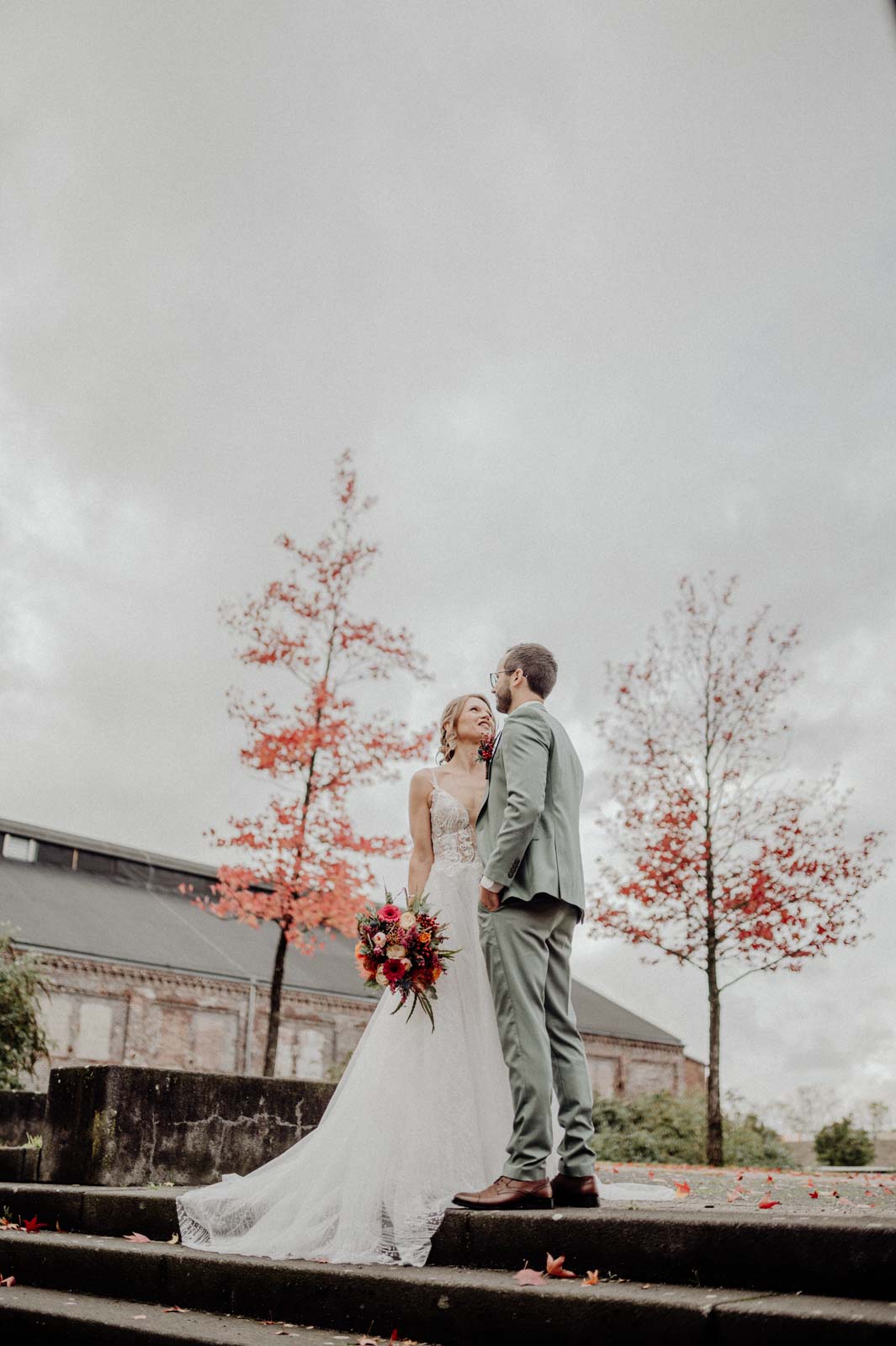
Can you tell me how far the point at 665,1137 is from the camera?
1814 centimetres

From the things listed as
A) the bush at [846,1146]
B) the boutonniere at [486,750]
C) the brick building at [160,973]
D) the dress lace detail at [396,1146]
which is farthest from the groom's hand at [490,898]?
the brick building at [160,973]

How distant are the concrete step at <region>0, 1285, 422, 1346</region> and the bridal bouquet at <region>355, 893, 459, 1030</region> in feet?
4.52

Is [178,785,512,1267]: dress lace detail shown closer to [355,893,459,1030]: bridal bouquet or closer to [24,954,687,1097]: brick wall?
[355,893,459,1030]: bridal bouquet

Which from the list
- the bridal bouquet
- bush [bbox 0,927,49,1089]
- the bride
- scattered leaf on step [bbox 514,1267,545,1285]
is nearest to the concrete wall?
the bride

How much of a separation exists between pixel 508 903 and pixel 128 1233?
278 centimetres

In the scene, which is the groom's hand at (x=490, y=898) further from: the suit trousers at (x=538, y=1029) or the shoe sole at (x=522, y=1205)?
the shoe sole at (x=522, y=1205)

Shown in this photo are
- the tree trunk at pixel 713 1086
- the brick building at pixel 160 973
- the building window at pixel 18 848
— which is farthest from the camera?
the building window at pixel 18 848

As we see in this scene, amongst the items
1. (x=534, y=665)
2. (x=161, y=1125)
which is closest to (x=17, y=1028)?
(x=161, y=1125)

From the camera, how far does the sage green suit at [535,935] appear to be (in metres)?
4.42

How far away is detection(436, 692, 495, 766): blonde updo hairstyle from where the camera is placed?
18.8ft

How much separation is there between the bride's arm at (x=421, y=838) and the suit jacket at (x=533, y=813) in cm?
61

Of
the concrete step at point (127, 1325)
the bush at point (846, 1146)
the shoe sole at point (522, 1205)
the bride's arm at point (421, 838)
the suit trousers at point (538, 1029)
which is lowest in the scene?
the bush at point (846, 1146)

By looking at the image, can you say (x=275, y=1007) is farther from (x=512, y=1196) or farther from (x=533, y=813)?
(x=533, y=813)

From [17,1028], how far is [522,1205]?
31.7ft
